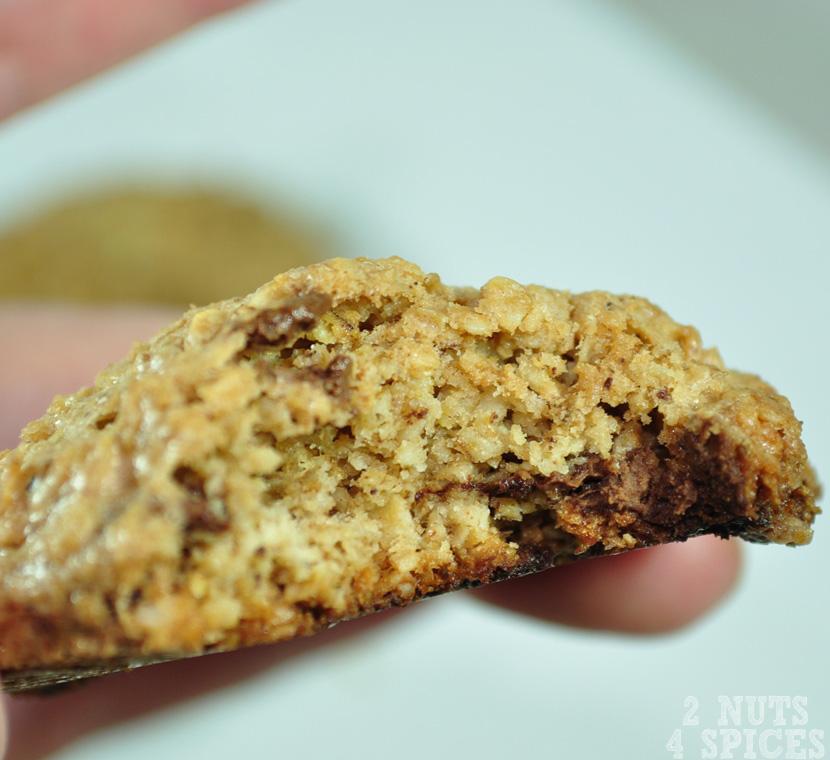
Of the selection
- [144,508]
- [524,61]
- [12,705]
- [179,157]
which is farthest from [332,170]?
[144,508]

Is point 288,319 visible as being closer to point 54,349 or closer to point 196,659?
point 196,659

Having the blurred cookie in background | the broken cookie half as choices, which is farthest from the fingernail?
the broken cookie half

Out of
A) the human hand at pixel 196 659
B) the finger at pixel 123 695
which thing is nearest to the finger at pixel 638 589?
the human hand at pixel 196 659

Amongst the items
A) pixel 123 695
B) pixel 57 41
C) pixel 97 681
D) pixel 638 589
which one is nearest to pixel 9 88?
pixel 57 41

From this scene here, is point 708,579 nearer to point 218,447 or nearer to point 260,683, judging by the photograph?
point 260,683

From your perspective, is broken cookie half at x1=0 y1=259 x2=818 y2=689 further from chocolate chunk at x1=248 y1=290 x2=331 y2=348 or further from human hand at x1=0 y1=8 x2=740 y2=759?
human hand at x1=0 y1=8 x2=740 y2=759

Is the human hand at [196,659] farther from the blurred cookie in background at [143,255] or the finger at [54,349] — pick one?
the blurred cookie in background at [143,255]
